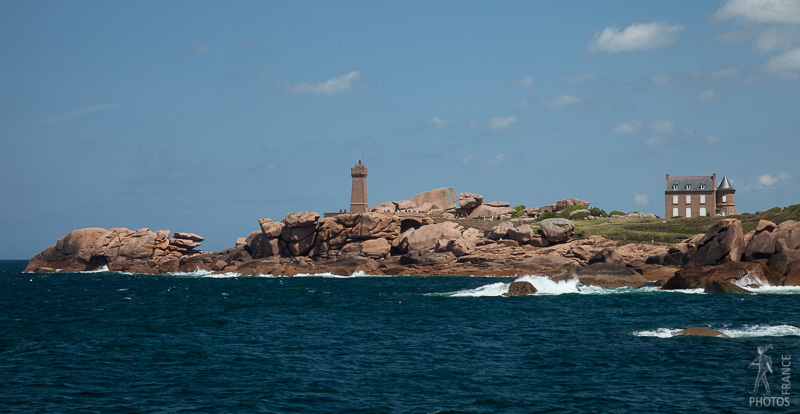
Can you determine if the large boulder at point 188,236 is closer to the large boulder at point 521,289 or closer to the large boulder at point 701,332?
the large boulder at point 521,289

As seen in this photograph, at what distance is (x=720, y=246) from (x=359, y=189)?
212 feet

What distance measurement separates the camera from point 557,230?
3231 inches

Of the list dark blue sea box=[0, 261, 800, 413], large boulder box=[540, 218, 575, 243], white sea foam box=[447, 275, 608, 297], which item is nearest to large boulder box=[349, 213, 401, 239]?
large boulder box=[540, 218, 575, 243]

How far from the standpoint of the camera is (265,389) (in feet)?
71.2

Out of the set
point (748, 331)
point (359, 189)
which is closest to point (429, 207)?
point (359, 189)

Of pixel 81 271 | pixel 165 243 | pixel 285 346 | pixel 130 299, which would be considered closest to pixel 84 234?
pixel 81 271

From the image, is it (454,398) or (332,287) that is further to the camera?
(332,287)

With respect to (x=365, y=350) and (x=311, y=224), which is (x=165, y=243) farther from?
(x=365, y=350)

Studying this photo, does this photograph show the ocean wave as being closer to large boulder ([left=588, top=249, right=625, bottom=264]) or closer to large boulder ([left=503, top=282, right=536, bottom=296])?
large boulder ([left=503, top=282, right=536, bottom=296])

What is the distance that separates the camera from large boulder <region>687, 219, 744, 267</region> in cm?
5616

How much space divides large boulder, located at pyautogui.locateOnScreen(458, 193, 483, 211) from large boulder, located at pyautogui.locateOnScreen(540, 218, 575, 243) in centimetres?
3466

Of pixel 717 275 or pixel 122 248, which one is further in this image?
pixel 122 248

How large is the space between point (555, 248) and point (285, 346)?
179ft

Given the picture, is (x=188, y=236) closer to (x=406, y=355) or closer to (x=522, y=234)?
(x=522, y=234)
